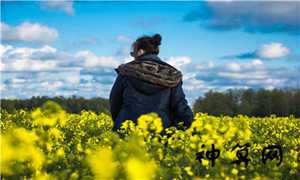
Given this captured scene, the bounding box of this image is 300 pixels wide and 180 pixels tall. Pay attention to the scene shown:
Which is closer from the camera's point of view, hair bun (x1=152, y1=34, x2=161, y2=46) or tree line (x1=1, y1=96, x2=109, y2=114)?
hair bun (x1=152, y1=34, x2=161, y2=46)

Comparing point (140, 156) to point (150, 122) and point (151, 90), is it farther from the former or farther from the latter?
point (151, 90)

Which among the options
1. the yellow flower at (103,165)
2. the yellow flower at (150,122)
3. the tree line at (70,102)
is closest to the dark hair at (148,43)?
the yellow flower at (150,122)

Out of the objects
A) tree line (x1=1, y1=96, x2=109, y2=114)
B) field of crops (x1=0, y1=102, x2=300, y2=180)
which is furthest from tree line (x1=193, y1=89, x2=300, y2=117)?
field of crops (x1=0, y1=102, x2=300, y2=180)

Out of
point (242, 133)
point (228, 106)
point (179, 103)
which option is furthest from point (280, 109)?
point (242, 133)

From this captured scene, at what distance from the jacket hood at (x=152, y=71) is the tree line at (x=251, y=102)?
65.3 feet

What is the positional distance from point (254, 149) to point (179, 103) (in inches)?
52.9

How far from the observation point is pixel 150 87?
6.93 metres

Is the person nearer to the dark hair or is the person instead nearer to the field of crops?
the dark hair

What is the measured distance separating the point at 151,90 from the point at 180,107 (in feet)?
1.37

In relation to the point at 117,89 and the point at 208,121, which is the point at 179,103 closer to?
the point at 117,89

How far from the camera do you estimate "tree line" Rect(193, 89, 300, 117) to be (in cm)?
2725

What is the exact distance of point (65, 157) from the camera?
4.86m

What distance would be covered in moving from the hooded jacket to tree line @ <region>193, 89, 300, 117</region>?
1985 cm

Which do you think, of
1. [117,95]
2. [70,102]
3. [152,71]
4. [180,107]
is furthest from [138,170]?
[70,102]
